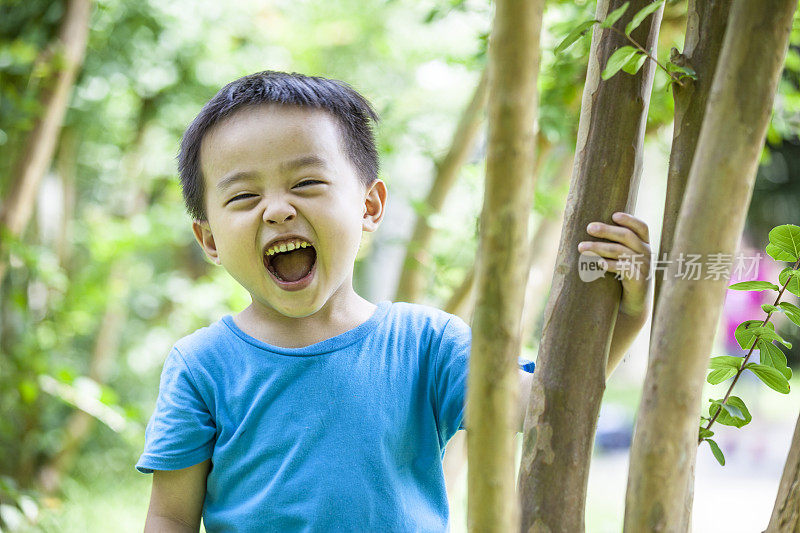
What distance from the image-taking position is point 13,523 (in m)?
1.66

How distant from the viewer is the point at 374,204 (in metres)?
1.00

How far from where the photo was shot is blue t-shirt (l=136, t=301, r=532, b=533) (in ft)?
2.77

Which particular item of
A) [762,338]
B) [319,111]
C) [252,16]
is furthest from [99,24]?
[762,338]

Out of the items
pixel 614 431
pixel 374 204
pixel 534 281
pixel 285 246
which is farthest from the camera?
pixel 614 431

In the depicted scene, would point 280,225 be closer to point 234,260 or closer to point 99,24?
point 234,260

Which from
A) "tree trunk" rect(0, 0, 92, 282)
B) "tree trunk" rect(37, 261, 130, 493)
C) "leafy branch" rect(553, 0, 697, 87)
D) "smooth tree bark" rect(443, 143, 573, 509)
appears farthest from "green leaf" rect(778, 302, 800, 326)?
"tree trunk" rect(37, 261, 130, 493)

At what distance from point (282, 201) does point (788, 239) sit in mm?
514

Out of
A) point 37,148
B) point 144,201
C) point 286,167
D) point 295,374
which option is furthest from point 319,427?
point 144,201

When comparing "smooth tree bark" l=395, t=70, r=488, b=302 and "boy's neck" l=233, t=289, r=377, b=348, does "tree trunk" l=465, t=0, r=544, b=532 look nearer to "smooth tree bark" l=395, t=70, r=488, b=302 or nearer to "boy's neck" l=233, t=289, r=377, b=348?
"boy's neck" l=233, t=289, r=377, b=348

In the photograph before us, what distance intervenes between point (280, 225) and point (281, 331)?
0.15 meters

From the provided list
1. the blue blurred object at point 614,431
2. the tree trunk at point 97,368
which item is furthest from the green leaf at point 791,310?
the blue blurred object at point 614,431

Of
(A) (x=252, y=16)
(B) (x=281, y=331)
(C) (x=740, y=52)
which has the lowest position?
(B) (x=281, y=331)

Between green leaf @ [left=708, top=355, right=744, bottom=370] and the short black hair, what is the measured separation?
17.7 inches

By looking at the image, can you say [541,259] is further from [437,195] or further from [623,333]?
[623,333]
